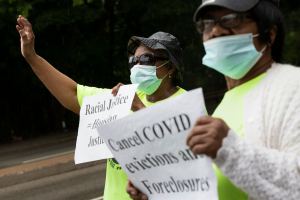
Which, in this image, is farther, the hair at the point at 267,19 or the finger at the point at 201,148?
the hair at the point at 267,19

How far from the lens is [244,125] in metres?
1.89

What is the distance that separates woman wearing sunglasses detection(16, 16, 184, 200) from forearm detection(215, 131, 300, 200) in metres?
1.43

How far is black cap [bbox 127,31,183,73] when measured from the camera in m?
3.23

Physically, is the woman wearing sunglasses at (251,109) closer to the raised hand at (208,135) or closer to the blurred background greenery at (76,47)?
the raised hand at (208,135)

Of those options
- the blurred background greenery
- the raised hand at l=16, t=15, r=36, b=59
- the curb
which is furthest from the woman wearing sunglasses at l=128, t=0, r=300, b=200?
the blurred background greenery

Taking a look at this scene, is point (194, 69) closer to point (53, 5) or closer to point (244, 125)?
point (53, 5)

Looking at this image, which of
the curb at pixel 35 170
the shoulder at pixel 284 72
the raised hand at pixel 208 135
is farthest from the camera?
the curb at pixel 35 170

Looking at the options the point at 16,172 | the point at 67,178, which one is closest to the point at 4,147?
the point at 16,172

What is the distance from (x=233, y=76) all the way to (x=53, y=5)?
17.1 m

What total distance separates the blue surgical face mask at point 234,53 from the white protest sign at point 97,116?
1009 mm

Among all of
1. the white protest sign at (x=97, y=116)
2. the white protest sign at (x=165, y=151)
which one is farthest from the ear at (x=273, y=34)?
the white protest sign at (x=97, y=116)

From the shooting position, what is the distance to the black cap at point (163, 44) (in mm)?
3234

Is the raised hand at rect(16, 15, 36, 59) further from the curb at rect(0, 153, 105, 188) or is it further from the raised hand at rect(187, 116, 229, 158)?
the curb at rect(0, 153, 105, 188)

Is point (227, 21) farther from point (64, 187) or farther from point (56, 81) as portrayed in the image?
point (64, 187)
